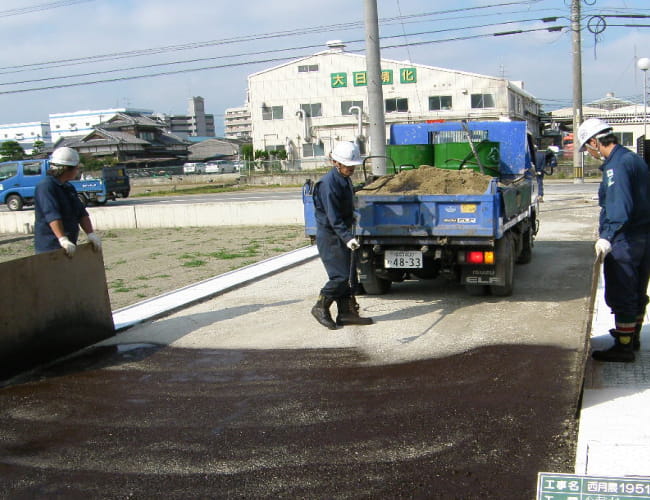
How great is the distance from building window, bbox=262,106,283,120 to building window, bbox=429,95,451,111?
12890 millimetres

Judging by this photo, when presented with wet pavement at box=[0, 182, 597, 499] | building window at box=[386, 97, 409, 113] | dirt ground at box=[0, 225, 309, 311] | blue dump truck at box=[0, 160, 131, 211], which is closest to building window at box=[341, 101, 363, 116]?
building window at box=[386, 97, 409, 113]

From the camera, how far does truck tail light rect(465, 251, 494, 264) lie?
7535 millimetres

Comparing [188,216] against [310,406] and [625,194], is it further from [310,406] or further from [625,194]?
[625,194]

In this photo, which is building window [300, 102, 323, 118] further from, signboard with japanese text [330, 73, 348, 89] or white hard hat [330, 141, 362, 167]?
white hard hat [330, 141, 362, 167]

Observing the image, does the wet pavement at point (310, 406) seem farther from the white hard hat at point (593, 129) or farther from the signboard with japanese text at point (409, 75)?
the signboard with japanese text at point (409, 75)

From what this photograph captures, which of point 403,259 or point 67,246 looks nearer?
point 67,246

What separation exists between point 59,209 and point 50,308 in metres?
0.99

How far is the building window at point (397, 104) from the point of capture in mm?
53625

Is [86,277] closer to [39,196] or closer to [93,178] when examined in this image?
[39,196]

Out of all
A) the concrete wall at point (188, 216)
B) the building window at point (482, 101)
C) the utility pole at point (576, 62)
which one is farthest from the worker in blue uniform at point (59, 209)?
the building window at point (482, 101)

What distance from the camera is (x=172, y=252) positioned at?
1448cm

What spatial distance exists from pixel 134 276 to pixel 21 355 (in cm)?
546

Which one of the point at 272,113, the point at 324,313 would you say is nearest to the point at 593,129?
the point at 324,313

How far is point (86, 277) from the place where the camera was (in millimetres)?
6891
